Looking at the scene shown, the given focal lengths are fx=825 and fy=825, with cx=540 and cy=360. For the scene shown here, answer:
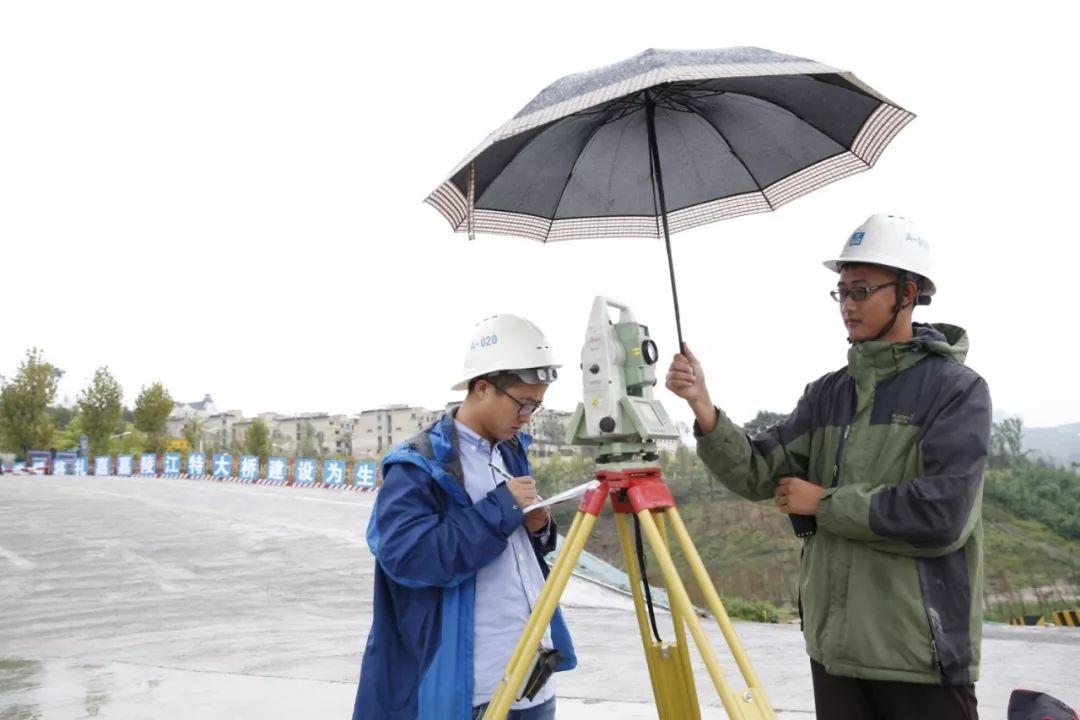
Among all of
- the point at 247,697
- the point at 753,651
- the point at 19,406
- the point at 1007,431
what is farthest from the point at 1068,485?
the point at 19,406

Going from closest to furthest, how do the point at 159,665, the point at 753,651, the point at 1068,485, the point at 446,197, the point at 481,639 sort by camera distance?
1. the point at 481,639
2. the point at 446,197
3. the point at 159,665
4. the point at 753,651
5. the point at 1068,485

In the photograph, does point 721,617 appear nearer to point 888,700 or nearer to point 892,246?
point 888,700

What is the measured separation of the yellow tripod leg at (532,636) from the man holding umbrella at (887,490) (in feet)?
1.81

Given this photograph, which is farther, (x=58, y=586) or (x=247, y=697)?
(x=58, y=586)

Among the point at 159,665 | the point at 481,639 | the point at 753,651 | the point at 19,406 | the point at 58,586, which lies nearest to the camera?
the point at 481,639

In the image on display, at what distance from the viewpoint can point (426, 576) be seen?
1.80m

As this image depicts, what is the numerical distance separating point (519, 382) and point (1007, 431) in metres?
7.89

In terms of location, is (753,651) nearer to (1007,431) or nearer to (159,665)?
(159,665)

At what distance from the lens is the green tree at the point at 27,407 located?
122ft

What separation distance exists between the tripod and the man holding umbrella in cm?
30

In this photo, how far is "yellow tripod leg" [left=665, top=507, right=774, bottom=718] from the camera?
5.47ft

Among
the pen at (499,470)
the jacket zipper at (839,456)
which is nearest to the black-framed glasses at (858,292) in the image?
the jacket zipper at (839,456)

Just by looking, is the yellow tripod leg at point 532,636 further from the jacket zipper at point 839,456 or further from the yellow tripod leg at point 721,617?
the jacket zipper at point 839,456

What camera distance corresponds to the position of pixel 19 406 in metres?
37.3
